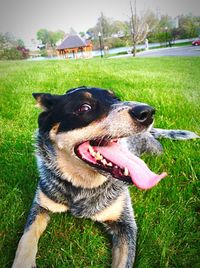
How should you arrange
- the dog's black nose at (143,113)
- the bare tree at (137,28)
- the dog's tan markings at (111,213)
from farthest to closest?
the dog's tan markings at (111,213), the bare tree at (137,28), the dog's black nose at (143,113)

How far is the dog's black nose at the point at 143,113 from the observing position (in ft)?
2.12

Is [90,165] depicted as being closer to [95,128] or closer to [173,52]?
[95,128]

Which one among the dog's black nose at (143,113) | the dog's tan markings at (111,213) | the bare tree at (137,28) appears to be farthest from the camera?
the dog's tan markings at (111,213)

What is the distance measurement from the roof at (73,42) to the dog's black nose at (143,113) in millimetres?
224

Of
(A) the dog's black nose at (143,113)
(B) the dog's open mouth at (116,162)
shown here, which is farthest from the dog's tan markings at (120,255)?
(A) the dog's black nose at (143,113)

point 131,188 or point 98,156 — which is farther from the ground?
point 98,156

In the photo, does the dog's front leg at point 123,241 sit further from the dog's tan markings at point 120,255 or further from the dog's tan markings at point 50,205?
Answer: the dog's tan markings at point 50,205

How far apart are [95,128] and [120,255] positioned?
10.8 inches

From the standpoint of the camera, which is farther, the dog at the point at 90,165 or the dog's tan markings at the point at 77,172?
the dog's tan markings at the point at 77,172

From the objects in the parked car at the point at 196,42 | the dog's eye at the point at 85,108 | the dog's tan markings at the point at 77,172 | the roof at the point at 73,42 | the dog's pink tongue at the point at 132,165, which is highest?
the roof at the point at 73,42

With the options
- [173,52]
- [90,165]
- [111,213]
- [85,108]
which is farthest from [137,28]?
[111,213]

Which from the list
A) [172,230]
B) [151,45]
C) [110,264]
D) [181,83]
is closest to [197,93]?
[181,83]

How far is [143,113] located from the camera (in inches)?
25.8

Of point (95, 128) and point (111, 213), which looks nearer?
point (95, 128)
